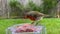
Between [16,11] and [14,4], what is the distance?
0.20m

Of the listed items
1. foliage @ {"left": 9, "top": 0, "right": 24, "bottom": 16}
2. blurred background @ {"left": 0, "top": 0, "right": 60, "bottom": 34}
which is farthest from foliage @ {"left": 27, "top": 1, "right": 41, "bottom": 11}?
foliage @ {"left": 9, "top": 0, "right": 24, "bottom": 16}

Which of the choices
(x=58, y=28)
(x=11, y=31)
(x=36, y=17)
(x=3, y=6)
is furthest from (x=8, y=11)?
(x=11, y=31)

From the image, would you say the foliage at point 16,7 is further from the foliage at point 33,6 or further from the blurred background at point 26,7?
the foliage at point 33,6

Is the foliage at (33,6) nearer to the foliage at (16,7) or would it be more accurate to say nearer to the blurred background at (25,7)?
the blurred background at (25,7)

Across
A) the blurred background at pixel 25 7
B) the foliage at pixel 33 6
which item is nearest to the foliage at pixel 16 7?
the blurred background at pixel 25 7

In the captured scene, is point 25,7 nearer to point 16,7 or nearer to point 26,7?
point 26,7

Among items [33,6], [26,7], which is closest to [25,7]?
[26,7]

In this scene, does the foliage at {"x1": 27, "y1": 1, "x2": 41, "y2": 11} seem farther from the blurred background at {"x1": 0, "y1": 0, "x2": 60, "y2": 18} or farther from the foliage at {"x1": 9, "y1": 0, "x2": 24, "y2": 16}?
the foliage at {"x1": 9, "y1": 0, "x2": 24, "y2": 16}

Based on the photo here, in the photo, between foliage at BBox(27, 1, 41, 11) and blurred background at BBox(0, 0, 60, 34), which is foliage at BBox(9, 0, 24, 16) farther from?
foliage at BBox(27, 1, 41, 11)

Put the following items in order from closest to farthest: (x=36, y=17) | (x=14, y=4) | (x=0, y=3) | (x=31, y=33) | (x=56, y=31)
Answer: (x=31, y=33) → (x=36, y=17) → (x=56, y=31) → (x=14, y=4) → (x=0, y=3)

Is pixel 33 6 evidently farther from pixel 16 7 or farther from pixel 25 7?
pixel 16 7

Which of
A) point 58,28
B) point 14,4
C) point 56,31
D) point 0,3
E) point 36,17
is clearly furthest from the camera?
point 0,3

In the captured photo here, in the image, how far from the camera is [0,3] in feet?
16.2

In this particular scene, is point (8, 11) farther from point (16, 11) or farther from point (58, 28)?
point (58, 28)
